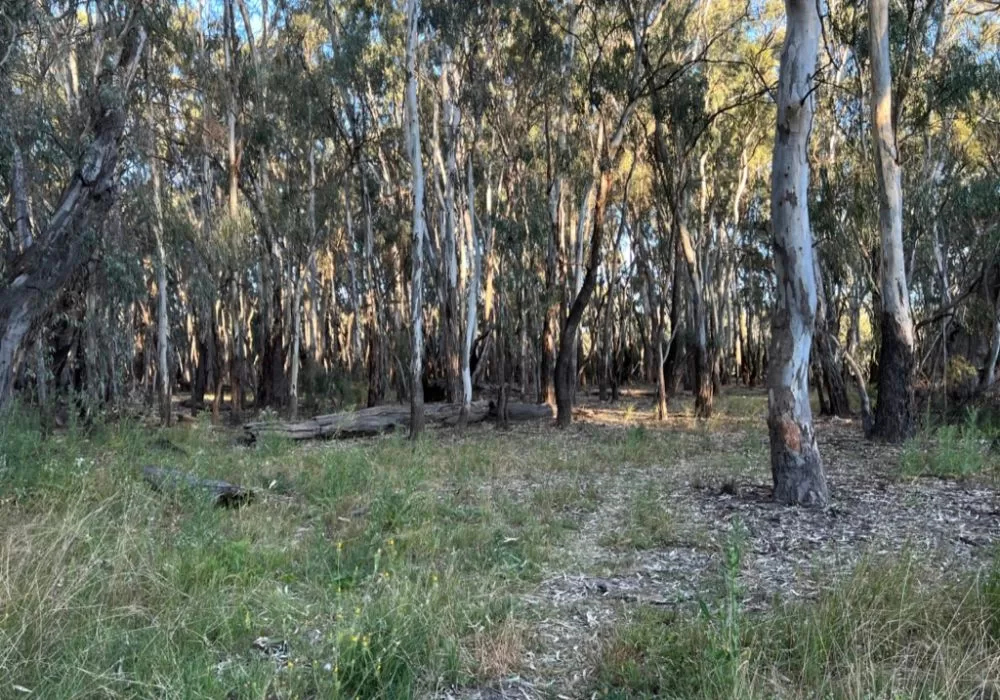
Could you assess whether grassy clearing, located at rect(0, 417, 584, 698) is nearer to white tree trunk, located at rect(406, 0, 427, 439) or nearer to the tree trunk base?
white tree trunk, located at rect(406, 0, 427, 439)

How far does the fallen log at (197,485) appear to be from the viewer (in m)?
5.73

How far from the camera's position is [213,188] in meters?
21.6

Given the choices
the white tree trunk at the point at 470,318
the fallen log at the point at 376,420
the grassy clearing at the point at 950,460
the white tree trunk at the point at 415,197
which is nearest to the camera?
the grassy clearing at the point at 950,460

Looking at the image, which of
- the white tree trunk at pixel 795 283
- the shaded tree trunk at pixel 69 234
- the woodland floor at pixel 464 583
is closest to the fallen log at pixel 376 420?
the shaded tree trunk at pixel 69 234

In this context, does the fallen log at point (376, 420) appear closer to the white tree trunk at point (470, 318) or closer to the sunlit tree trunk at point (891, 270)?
the white tree trunk at point (470, 318)

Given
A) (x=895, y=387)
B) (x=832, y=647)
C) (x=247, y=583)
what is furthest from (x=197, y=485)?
(x=895, y=387)

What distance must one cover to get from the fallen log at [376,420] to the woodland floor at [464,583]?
470cm

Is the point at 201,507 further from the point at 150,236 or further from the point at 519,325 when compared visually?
the point at 519,325

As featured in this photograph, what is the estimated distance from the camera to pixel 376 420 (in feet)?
46.0

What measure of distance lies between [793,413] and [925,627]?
3.32 metres

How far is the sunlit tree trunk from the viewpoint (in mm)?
9805

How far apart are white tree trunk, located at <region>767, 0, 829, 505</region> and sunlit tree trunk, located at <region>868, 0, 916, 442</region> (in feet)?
13.3

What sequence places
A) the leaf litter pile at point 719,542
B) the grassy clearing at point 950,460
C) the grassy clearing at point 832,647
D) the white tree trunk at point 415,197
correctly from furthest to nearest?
the white tree trunk at point 415,197 → the grassy clearing at point 950,460 → the leaf litter pile at point 719,542 → the grassy clearing at point 832,647

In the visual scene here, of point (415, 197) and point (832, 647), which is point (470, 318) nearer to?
point (415, 197)
